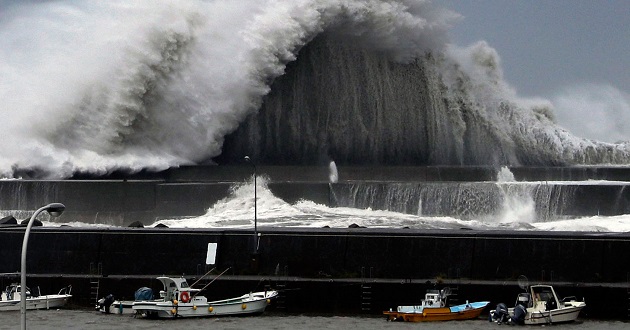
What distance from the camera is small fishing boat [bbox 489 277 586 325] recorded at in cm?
2730

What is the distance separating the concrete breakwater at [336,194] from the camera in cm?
3972

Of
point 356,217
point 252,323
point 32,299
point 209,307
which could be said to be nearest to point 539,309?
point 252,323

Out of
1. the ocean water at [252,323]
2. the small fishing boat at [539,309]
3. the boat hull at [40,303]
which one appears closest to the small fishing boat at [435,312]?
the ocean water at [252,323]

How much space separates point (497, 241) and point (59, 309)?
9.08 metres

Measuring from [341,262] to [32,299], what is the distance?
6.40m

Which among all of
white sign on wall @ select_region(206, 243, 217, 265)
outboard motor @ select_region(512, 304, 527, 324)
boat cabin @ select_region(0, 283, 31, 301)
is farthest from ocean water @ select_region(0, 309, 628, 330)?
white sign on wall @ select_region(206, 243, 217, 265)

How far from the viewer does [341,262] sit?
30.4 meters

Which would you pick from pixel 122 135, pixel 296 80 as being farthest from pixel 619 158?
pixel 122 135

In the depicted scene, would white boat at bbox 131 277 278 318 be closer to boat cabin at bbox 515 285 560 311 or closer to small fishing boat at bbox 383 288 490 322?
small fishing boat at bbox 383 288 490 322

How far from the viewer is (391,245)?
3033 centimetres

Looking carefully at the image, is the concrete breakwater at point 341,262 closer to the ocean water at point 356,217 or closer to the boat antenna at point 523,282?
the boat antenna at point 523,282

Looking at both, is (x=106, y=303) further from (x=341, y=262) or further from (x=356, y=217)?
(x=356, y=217)

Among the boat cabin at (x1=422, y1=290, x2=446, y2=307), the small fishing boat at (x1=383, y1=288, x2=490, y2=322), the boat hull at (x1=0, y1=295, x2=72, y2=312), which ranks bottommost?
the boat hull at (x1=0, y1=295, x2=72, y2=312)

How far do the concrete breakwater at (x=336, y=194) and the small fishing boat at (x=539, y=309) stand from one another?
11657 millimetres
